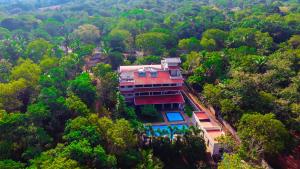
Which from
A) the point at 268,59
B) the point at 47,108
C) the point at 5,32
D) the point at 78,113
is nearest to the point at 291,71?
the point at 268,59

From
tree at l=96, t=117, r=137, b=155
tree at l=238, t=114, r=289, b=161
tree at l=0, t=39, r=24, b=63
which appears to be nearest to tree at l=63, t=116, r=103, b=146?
A: tree at l=96, t=117, r=137, b=155

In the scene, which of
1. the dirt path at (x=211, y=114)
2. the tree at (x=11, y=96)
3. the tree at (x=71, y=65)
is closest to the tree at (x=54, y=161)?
the tree at (x=11, y=96)

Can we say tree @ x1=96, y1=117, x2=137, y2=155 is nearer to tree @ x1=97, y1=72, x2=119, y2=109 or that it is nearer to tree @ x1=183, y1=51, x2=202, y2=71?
tree @ x1=97, y1=72, x2=119, y2=109

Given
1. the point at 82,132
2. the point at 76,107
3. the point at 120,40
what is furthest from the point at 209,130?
the point at 120,40

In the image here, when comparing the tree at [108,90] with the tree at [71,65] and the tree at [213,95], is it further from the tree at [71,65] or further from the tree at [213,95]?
the tree at [213,95]

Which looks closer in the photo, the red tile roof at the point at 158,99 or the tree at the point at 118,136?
the tree at the point at 118,136

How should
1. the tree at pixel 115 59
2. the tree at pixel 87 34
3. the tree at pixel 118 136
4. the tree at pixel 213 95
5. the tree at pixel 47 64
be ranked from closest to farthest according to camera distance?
the tree at pixel 118 136, the tree at pixel 213 95, the tree at pixel 47 64, the tree at pixel 115 59, the tree at pixel 87 34
